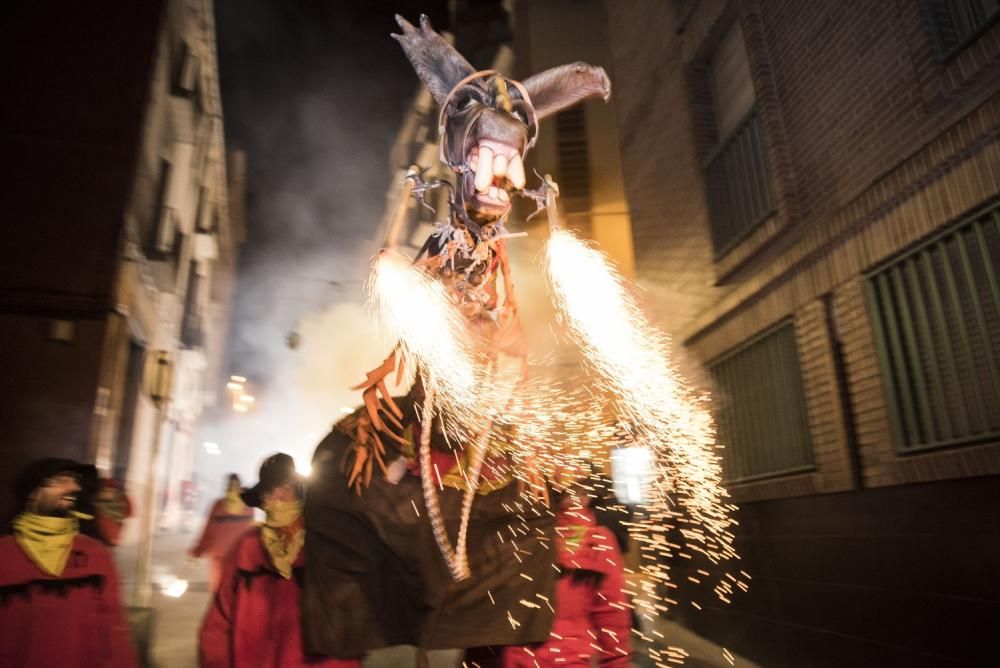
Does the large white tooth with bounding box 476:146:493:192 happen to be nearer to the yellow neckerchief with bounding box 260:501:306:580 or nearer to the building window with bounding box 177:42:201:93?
the yellow neckerchief with bounding box 260:501:306:580

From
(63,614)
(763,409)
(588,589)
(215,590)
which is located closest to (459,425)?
(588,589)

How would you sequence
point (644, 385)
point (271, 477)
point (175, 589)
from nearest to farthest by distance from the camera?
point (271, 477) → point (644, 385) → point (175, 589)

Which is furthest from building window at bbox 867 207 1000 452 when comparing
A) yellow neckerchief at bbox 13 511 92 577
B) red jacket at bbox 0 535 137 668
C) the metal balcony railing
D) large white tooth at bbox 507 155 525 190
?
yellow neckerchief at bbox 13 511 92 577

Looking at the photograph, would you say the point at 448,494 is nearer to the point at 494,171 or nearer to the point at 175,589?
the point at 494,171

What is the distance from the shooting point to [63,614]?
3.66 metres

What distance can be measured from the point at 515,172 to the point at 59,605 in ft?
11.1

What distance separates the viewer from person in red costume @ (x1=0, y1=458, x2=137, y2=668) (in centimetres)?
359

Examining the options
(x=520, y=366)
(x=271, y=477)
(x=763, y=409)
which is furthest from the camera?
(x=763, y=409)

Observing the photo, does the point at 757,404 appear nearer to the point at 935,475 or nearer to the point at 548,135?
the point at 935,475

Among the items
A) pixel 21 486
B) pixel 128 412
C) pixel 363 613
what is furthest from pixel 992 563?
pixel 128 412

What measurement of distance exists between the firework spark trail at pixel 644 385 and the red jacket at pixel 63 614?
3016 millimetres

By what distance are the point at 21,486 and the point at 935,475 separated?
5.75m

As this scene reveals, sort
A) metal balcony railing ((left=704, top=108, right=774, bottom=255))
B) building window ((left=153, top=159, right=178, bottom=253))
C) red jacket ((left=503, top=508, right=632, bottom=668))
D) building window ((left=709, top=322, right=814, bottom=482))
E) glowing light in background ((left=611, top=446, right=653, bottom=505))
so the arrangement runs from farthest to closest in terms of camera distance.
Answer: glowing light in background ((left=611, top=446, right=653, bottom=505))
building window ((left=153, top=159, right=178, bottom=253))
metal balcony railing ((left=704, top=108, right=774, bottom=255))
building window ((left=709, top=322, right=814, bottom=482))
red jacket ((left=503, top=508, right=632, bottom=668))

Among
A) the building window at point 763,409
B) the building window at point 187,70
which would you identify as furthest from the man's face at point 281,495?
the building window at point 187,70
